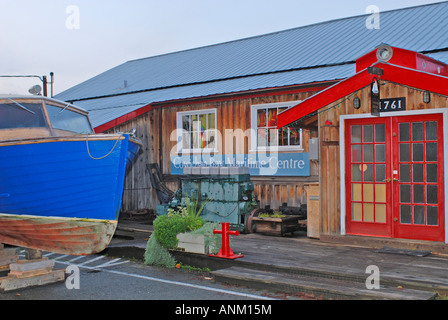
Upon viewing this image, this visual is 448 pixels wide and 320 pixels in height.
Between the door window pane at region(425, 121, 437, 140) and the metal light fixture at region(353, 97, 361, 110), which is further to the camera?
the metal light fixture at region(353, 97, 361, 110)

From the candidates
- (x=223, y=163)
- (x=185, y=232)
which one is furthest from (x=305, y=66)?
(x=185, y=232)

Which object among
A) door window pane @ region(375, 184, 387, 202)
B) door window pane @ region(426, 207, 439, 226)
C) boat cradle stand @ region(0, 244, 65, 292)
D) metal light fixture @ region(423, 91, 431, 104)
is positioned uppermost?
metal light fixture @ region(423, 91, 431, 104)

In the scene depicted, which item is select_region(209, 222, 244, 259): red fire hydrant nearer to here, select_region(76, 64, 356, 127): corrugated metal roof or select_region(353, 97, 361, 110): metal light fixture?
select_region(353, 97, 361, 110): metal light fixture

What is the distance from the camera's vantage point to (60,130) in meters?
9.07

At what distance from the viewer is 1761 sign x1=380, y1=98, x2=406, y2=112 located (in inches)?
334

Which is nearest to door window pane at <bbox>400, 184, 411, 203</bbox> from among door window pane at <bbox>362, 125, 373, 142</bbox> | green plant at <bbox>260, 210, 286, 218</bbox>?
door window pane at <bbox>362, 125, 373, 142</bbox>

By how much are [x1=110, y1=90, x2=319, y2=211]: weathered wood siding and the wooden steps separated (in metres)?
3.55

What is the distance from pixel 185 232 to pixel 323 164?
10.2 feet

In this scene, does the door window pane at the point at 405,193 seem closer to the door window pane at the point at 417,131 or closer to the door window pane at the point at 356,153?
the door window pane at the point at 417,131

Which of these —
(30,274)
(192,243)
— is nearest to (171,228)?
(192,243)

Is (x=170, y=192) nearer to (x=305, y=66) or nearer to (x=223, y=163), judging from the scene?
(x=223, y=163)

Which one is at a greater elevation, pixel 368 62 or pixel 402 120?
pixel 368 62

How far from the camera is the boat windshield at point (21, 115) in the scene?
334 inches
